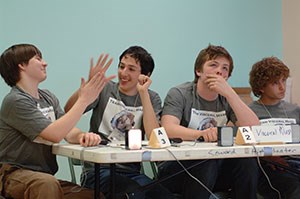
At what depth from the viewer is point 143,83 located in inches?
94.7

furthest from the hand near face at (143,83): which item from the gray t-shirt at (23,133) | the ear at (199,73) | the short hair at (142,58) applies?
the gray t-shirt at (23,133)

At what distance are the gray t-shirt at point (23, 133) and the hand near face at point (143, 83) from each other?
1.75 ft

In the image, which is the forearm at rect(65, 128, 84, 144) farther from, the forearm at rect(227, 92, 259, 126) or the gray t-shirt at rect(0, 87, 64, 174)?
the forearm at rect(227, 92, 259, 126)

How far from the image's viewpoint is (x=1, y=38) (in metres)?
Result: 2.68

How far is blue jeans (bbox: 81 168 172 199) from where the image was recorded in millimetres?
2061

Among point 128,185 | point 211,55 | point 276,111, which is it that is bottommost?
point 128,185

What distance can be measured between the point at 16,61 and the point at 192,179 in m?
1.00

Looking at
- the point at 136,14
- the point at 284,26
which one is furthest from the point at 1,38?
the point at 284,26

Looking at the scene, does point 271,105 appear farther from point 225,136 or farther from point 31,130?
point 31,130

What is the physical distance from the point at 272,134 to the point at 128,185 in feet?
2.26

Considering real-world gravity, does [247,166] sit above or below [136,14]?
below

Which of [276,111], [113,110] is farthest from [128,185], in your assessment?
[276,111]

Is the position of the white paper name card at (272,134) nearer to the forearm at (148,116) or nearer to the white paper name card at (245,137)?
the white paper name card at (245,137)

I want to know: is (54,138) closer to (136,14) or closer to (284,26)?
(136,14)
